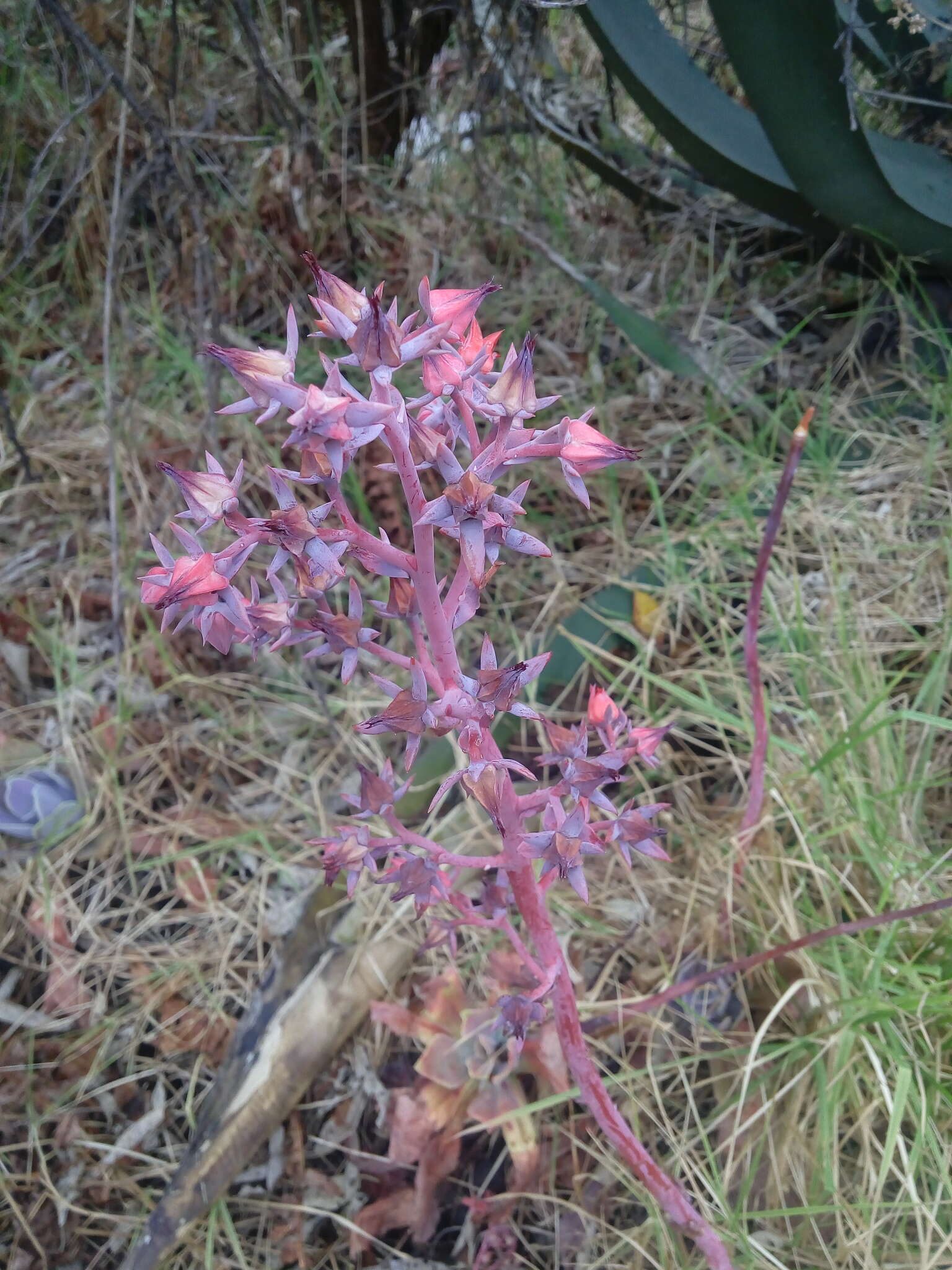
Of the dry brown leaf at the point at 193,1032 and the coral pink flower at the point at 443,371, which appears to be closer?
the coral pink flower at the point at 443,371

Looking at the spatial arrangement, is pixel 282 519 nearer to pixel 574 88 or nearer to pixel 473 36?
pixel 473 36

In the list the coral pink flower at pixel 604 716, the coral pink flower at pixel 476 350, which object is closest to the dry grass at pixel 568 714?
the coral pink flower at pixel 604 716

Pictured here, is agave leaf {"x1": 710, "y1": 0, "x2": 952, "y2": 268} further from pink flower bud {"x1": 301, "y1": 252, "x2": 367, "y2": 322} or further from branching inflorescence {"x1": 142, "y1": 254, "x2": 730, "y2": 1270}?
pink flower bud {"x1": 301, "y1": 252, "x2": 367, "y2": 322}

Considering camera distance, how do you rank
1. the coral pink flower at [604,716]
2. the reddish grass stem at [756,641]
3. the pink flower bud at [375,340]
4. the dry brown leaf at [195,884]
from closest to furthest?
the pink flower bud at [375,340], the coral pink flower at [604,716], the reddish grass stem at [756,641], the dry brown leaf at [195,884]

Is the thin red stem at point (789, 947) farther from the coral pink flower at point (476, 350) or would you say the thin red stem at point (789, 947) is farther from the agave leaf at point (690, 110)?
the agave leaf at point (690, 110)

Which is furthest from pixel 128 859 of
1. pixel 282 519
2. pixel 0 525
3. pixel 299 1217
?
pixel 282 519

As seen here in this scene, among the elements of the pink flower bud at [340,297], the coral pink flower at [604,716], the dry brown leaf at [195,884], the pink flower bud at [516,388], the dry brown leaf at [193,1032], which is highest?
the pink flower bud at [340,297]

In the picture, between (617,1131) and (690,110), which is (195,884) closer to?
(617,1131)
